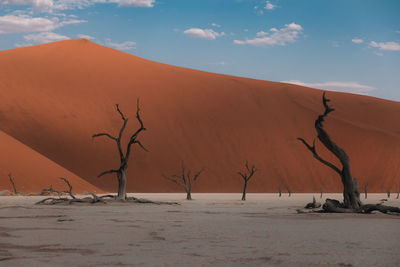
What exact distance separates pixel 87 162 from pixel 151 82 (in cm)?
1804

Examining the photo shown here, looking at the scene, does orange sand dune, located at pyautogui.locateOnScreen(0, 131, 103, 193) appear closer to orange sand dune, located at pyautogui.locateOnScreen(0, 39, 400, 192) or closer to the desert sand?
orange sand dune, located at pyautogui.locateOnScreen(0, 39, 400, 192)

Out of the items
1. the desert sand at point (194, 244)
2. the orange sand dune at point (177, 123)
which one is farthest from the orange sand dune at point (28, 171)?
the desert sand at point (194, 244)

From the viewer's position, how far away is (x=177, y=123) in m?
56.6

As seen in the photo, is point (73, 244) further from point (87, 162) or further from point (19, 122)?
point (19, 122)

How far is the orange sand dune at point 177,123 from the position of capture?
49.2 meters

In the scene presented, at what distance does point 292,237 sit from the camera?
8836 mm

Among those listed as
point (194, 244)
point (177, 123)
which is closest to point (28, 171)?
point (177, 123)

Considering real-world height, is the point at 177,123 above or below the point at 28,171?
above

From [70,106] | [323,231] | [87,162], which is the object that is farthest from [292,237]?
[70,106]

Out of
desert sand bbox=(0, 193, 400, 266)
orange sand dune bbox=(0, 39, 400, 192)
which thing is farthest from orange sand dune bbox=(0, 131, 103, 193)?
desert sand bbox=(0, 193, 400, 266)

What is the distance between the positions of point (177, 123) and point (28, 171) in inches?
909

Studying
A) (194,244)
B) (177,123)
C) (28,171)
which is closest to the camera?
(194,244)

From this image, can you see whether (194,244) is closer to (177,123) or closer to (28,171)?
(28,171)

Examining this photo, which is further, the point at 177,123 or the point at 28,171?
the point at 177,123
